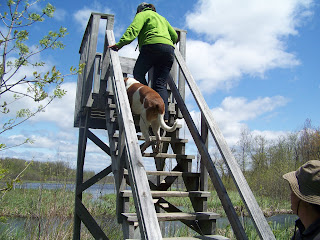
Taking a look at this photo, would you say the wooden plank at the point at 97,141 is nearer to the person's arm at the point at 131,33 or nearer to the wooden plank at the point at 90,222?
the wooden plank at the point at 90,222

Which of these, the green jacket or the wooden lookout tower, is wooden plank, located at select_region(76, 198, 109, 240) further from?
the green jacket

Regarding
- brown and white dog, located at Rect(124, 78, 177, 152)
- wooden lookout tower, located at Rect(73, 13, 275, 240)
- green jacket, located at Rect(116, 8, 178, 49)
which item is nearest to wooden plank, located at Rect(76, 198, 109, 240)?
wooden lookout tower, located at Rect(73, 13, 275, 240)

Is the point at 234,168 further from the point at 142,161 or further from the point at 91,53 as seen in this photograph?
the point at 91,53

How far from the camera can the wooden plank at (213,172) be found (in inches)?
128

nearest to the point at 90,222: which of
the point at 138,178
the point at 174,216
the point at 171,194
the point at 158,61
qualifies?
the point at 171,194

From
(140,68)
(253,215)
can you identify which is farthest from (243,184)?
(140,68)

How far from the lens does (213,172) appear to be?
3.72 meters

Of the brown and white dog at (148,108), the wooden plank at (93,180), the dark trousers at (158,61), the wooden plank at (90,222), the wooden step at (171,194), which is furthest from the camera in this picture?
the wooden plank at (93,180)

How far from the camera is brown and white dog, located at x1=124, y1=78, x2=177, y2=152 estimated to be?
4051 millimetres

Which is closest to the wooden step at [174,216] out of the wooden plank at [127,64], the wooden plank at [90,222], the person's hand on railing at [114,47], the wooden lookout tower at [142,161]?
the wooden lookout tower at [142,161]

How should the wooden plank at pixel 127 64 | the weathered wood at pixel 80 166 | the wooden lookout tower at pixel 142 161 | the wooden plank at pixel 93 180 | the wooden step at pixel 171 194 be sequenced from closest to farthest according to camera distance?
the wooden lookout tower at pixel 142 161 < the wooden step at pixel 171 194 < the wooden plank at pixel 127 64 < the weathered wood at pixel 80 166 < the wooden plank at pixel 93 180

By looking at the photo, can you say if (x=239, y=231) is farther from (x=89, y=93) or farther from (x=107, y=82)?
(x=89, y=93)

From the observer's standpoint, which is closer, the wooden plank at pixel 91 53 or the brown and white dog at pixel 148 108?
the brown and white dog at pixel 148 108

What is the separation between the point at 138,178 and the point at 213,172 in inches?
56.2
